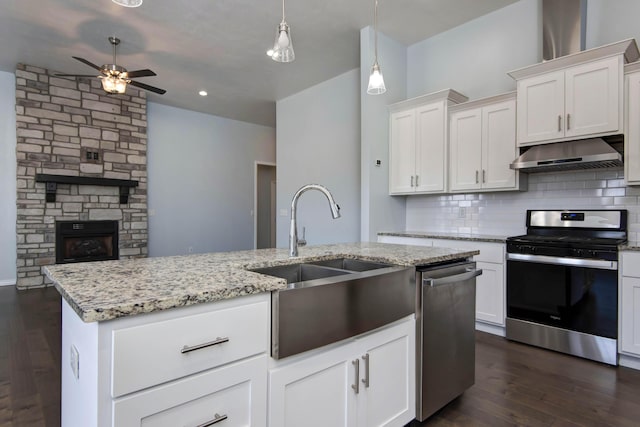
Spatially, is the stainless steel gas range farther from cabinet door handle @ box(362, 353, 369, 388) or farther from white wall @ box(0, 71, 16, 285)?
white wall @ box(0, 71, 16, 285)

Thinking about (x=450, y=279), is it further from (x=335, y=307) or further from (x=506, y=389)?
(x=506, y=389)

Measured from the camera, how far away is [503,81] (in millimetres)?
3623

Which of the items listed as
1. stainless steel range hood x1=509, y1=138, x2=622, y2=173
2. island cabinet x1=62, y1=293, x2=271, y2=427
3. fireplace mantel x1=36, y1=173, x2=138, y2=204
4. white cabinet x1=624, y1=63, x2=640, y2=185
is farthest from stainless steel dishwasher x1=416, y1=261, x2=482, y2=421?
fireplace mantel x1=36, y1=173, x2=138, y2=204

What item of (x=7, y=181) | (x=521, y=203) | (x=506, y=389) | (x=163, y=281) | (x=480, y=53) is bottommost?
(x=506, y=389)

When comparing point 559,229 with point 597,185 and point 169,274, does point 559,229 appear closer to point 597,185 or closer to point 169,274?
point 597,185

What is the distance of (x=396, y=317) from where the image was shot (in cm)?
156

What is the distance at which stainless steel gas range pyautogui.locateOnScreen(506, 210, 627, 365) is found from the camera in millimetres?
2559

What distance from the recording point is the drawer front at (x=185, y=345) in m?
0.86

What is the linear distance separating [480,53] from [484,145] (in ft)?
3.65

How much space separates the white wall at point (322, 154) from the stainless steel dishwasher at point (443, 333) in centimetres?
292

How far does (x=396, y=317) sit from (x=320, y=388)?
47 cm

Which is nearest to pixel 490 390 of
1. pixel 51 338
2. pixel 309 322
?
pixel 309 322

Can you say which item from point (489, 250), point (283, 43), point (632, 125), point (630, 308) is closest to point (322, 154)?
point (489, 250)

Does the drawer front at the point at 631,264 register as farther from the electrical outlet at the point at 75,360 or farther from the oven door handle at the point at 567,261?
the electrical outlet at the point at 75,360
